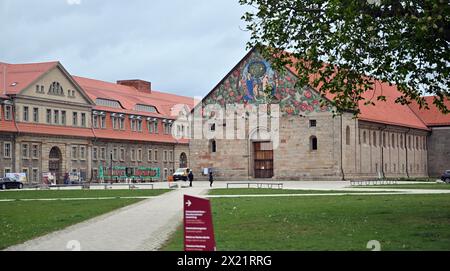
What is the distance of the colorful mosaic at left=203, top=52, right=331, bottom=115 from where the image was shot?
7625 cm

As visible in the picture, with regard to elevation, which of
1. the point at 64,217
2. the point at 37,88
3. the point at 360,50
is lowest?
the point at 64,217

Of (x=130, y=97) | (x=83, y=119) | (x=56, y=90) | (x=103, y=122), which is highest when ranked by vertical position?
(x=130, y=97)

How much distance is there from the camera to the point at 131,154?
309ft

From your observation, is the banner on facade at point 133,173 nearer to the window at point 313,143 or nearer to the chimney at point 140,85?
the chimney at point 140,85

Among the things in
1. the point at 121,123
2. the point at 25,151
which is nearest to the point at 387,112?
the point at 121,123

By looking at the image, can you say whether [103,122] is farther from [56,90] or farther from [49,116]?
[49,116]

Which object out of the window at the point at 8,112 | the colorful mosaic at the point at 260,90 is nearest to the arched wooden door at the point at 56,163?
the window at the point at 8,112

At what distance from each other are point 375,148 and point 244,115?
14.2 metres

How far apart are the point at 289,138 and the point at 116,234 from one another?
57.9 metres

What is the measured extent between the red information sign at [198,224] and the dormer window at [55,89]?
7452cm

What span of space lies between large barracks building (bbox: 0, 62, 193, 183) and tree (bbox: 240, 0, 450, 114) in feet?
150

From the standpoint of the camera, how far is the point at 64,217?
2644cm
